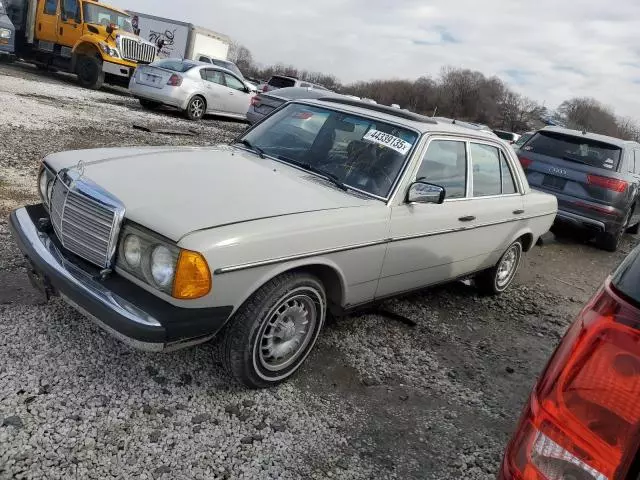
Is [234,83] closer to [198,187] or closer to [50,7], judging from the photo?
[50,7]

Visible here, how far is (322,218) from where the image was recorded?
10.4ft

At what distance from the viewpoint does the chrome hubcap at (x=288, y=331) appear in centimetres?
315

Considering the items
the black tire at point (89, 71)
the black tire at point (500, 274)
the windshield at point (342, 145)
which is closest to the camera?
the windshield at point (342, 145)

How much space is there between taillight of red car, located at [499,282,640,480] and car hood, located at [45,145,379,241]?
1.80m

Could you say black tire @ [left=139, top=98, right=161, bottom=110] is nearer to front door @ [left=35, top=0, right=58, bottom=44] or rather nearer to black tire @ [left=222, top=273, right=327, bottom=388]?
front door @ [left=35, top=0, right=58, bottom=44]

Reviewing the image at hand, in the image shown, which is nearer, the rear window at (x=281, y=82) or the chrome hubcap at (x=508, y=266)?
the chrome hubcap at (x=508, y=266)

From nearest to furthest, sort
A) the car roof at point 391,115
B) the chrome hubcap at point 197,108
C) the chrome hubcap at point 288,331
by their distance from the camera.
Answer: the chrome hubcap at point 288,331
the car roof at point 391,115
the chrome hubcap at point 197,108

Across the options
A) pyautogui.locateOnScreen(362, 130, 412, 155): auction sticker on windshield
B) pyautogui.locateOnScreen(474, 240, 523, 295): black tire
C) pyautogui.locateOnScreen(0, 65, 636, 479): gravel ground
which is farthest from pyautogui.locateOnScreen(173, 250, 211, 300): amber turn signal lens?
pyautogui.locateOnScreen(474, 240, 523, 295): black tire

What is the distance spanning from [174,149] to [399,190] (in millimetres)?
1722

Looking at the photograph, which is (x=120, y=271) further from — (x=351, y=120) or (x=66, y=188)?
(x=351, y=120)

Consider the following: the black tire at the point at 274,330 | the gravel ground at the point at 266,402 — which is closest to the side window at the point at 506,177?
the gravel ground at the point at 266,402

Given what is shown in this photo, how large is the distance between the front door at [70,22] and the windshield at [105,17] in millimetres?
263

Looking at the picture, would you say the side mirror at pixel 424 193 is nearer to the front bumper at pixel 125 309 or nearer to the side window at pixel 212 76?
the front bumper at pixel 125 309

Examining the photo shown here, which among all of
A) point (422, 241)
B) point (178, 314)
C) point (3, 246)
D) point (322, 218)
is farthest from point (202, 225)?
point (3, 246)
